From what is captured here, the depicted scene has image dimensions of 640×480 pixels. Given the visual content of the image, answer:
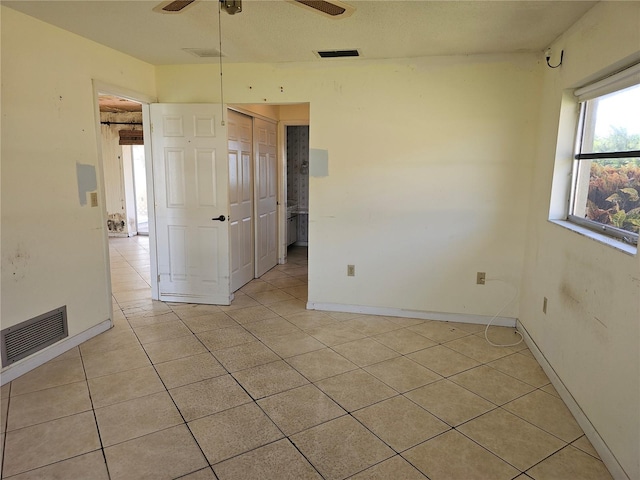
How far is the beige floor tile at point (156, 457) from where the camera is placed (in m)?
1.88

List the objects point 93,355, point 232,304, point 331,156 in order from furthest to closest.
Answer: point 232,304 → point 331,156 → point 93,355

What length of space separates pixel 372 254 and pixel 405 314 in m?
0.67

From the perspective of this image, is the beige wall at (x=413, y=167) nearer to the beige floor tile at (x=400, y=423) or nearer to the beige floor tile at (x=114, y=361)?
the beige floor tile at (x=400, y=423)

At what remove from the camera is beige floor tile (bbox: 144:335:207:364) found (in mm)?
3049

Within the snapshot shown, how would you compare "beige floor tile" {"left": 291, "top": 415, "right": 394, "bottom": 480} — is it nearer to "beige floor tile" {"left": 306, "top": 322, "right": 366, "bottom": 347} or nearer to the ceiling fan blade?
"beige floor tile" {"left": 306, "top": 322, "right": 366, "bottom": 347}

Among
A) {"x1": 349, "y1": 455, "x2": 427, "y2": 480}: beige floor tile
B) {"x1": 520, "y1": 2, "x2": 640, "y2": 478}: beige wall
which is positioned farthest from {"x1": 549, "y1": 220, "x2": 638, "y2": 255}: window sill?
{"x1": 349, "y1": 455, "x2": 427, "y2": 480}: beige floor tile

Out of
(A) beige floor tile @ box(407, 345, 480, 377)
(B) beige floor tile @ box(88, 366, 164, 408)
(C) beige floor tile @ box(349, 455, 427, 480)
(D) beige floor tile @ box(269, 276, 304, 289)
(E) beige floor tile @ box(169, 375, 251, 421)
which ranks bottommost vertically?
(C) beige floor tile @ box(349, 455, 427, 480)

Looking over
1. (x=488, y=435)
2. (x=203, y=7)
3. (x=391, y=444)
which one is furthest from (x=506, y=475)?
(x=203, y=7)

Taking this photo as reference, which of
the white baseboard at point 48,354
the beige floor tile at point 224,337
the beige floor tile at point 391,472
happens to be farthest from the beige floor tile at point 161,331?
the beige floor tile at point 391,472

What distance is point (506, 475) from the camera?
1.90 meters

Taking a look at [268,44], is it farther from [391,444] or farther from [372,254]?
[391,444]

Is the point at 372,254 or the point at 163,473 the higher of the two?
the point at 372,254

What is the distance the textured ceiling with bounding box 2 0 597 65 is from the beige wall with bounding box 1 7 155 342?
21 centimetres

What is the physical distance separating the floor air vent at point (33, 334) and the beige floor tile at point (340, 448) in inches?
78.4
